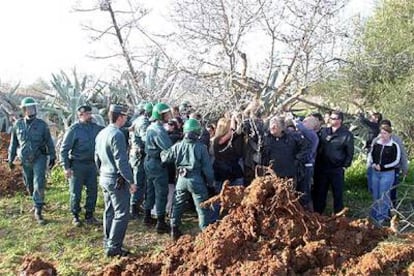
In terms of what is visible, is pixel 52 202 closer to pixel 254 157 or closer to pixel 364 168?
pixel 254 157

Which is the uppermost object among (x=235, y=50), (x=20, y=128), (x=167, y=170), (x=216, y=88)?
(x=235, y=50)

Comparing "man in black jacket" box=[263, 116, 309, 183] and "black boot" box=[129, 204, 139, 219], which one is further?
"black boot" box=[129, 204, 139, 219]

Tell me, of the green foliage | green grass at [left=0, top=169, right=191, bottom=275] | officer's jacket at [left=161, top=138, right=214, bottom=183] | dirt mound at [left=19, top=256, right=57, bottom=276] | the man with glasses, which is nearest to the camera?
dirt mound at [left=19, top=256, right=57, bottom=276]

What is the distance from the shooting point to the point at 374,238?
567 centimetres

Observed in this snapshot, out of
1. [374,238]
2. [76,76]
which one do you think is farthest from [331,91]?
[374,238]

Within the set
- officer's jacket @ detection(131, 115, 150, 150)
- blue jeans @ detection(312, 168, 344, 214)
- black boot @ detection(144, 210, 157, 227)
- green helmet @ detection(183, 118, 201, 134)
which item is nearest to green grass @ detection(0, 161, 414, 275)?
black boot @ detection(144, 210, 157, 227)

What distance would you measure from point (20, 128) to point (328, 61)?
4.74 m

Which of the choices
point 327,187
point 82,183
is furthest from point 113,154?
point 327,187

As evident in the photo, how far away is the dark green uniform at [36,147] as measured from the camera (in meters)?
8.51

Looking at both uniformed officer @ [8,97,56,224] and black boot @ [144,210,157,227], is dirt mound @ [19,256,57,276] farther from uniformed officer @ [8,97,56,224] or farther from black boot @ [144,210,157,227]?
uniformed officer @ [8,97,56,224]

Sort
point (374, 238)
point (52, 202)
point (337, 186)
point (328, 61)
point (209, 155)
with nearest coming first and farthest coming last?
point (374, 238)
point (209, 155)
point (337, 186)
point (328, 61)
point (52, 202)

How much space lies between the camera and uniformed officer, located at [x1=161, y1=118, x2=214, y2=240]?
286 inches

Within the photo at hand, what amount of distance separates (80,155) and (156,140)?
3.76 ft

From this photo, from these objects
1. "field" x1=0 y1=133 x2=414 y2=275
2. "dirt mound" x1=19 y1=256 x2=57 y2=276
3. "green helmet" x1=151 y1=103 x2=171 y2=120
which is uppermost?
"green helmet" x1=151 y1=103 x2=171 y2=120
